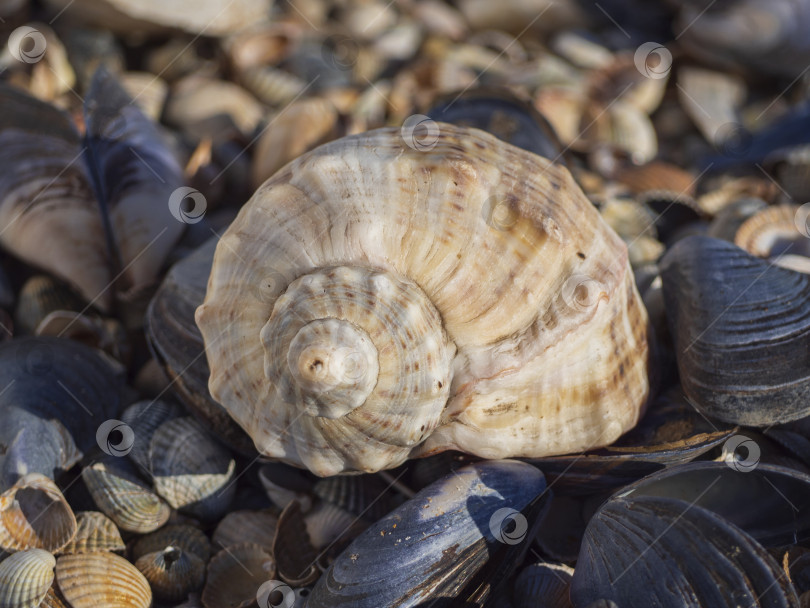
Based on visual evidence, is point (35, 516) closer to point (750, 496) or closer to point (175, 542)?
point (175, 542)

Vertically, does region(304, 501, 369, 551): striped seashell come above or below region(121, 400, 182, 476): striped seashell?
below

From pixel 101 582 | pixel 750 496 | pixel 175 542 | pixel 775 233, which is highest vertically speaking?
pixel 101 582

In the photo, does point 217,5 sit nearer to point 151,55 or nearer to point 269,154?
point 151,55

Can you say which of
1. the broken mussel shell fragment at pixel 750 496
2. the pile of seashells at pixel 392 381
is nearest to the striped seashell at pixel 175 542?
the pile of seashells at pixel 392 381

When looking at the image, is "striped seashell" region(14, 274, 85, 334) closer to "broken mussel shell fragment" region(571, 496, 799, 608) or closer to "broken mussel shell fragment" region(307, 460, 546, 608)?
"broken mussel shell fragment" region(307, 460, 546, 608)

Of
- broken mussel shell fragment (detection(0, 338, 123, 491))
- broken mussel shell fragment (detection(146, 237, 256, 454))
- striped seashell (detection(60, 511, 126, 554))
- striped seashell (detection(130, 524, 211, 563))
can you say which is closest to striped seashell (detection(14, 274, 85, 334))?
broken mussel shell fragment (detection(0, 338, 123, 491))

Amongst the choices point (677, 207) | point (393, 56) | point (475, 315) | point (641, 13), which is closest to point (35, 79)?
point (393, 56)

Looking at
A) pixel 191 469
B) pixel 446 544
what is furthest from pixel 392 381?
pixel 191 469
